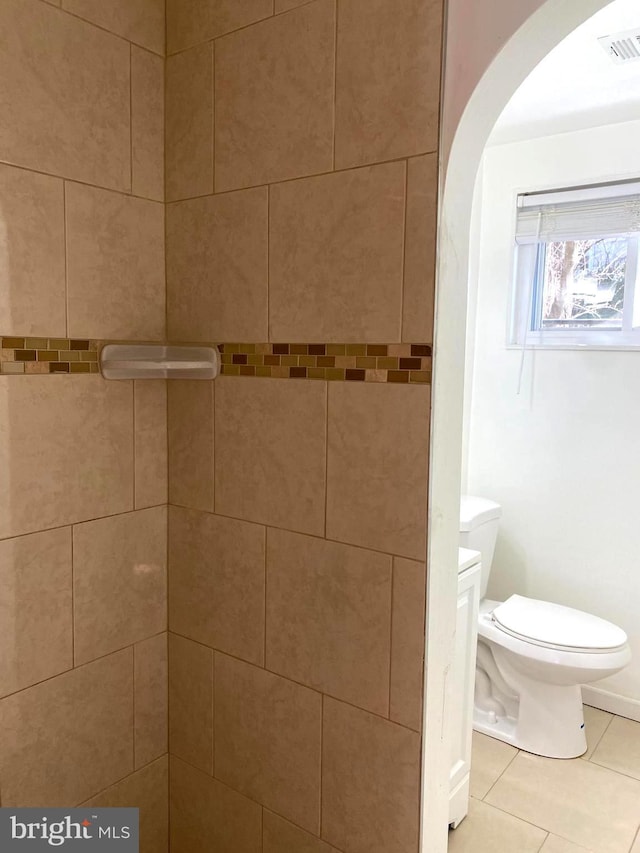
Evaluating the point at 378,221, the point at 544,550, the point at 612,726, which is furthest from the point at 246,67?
the point at 612,726

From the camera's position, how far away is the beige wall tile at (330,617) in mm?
1245

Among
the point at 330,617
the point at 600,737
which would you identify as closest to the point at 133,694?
the point at 330,617

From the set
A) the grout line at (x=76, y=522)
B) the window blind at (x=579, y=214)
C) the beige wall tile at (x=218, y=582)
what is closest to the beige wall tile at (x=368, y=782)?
the beige wall tile at (x=218, y=582)

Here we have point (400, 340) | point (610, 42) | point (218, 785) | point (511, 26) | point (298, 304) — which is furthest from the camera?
point (610, 42)

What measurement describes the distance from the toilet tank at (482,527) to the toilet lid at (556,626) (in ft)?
0.57

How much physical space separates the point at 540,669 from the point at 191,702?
4.29ft

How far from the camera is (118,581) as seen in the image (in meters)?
1.52

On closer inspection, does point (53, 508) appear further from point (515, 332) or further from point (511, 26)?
point (515, 332)

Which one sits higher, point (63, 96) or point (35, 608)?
point (63, 96)

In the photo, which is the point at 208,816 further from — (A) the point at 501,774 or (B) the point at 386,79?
(B) the point at 386,79

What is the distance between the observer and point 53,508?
4.49 ft

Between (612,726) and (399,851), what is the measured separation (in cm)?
174

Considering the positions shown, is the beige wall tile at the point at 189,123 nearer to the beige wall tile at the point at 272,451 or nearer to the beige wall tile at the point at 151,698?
the beige wall tile at the point at 272,451

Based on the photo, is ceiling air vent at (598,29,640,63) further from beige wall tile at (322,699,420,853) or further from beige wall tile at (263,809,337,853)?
beige wall tile at (263,809,337,853)
